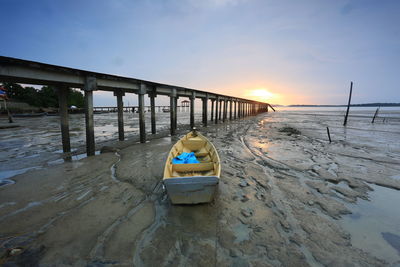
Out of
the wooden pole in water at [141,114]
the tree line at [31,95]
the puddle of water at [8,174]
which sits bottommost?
the puddle of water at [8,174]

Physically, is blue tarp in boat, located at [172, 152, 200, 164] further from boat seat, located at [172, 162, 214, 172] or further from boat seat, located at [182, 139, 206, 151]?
boat seat, located at [182, 139, 206, 151]

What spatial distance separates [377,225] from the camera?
3682 millimetres

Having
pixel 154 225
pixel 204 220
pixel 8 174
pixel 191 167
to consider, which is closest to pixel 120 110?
pixel 8 174

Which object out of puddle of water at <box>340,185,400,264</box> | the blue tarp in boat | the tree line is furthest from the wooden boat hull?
the tree line

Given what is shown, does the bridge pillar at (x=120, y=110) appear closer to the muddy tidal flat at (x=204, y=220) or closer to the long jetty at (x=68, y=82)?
the long jetty at (x=68, y=82)

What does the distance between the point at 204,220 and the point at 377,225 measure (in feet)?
12.5

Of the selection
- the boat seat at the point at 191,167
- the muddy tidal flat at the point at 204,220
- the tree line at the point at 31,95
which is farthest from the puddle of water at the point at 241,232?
the tree line at the point at 31,95

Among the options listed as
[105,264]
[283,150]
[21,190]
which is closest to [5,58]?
[21,190]

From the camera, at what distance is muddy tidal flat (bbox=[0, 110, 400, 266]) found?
284cm

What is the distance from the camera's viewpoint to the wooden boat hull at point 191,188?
3581mm

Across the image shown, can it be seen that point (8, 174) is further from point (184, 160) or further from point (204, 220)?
point (204, 220)

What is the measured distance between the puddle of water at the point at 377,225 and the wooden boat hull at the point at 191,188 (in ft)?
9.45

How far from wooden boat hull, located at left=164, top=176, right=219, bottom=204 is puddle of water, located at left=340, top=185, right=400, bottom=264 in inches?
113

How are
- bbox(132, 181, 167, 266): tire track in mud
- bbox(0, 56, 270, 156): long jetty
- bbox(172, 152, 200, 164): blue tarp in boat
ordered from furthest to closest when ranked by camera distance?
1. bbox(0, 56, 270, 156): long jetty
2. bbox(172, 152, 200, 164): blue tarp in boat
3. bbox(132, 181, 167, 266): tire track in mud
